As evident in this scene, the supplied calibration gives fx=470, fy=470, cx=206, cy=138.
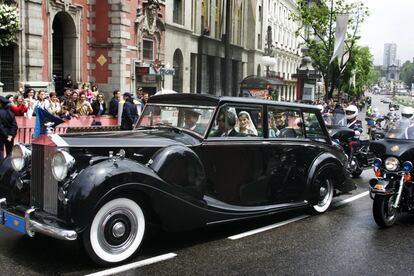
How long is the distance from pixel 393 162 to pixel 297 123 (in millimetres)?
1509

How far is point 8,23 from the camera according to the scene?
15422mm

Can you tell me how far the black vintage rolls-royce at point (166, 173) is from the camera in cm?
473

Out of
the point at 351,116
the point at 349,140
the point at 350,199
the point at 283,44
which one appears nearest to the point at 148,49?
the point at 351,116

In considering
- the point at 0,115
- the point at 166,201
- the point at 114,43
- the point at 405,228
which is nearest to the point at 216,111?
the point at 166,201

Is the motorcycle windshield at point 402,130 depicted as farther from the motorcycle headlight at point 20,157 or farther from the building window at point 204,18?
the building window at point 204,18

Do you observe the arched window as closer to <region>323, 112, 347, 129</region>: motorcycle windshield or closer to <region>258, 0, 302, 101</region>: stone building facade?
<region>323, 112, 347, 129</region>: motorcycle windshield

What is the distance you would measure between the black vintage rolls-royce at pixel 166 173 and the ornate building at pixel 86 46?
12.0 metres

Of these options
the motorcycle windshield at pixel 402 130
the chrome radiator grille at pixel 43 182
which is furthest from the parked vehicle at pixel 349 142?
the chrome radiator grille at pixel 43 182

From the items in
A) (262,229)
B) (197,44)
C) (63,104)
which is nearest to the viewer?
(262,229)

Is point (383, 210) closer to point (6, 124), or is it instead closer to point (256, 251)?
point (256, 251)

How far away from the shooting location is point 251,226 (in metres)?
6.64

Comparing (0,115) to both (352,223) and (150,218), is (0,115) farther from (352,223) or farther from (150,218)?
(352,223)

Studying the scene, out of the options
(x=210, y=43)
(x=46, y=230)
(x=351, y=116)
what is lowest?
(x=46, y=230)

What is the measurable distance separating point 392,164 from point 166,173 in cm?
361
